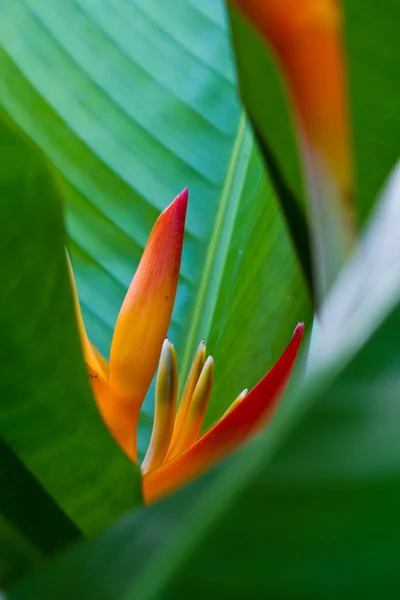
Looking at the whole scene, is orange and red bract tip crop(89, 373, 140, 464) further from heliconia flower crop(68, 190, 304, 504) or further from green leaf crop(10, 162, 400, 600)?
green leaf crop(10, 162, 400, 600)

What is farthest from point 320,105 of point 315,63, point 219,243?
point 219,243

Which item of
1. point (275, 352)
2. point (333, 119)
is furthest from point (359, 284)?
point (275, 352)

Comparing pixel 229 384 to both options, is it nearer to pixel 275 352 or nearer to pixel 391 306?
pixel 275 352

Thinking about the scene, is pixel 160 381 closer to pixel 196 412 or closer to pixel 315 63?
pixel 196 412

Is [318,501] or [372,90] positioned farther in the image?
[372,90]

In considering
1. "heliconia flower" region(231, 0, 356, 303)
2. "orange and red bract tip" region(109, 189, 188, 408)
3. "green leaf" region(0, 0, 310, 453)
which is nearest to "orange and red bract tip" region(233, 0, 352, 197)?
"heliconia flower" region(231, 0, 356, 303)

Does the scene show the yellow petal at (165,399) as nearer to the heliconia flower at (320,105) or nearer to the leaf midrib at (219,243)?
the heliconia flower at (320,105)
